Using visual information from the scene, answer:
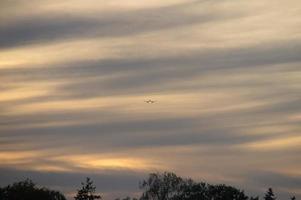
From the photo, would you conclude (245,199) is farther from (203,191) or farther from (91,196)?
(91,196)

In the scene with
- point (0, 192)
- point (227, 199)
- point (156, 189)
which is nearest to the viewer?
point (0, 192)

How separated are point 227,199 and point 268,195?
43.7ft

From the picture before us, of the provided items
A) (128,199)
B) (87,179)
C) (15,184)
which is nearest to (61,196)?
(15,184)

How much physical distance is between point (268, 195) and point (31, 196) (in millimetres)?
59179

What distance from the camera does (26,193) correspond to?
526 ft

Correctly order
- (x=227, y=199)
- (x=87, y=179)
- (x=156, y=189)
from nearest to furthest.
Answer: (x=87, y=179)
(x=156, y=189)
(x=227, y=199)

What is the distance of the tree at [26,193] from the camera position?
157500 mm

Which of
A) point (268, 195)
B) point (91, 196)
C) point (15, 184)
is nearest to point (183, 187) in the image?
point (268, 195)

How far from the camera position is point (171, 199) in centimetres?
17475

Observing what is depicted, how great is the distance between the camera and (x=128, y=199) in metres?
189

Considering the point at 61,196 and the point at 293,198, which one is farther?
the point at 293,198

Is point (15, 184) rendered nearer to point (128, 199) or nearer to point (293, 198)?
point (128, 199)

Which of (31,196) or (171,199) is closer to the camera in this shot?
(31,196)

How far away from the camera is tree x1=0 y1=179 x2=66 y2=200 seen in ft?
517
